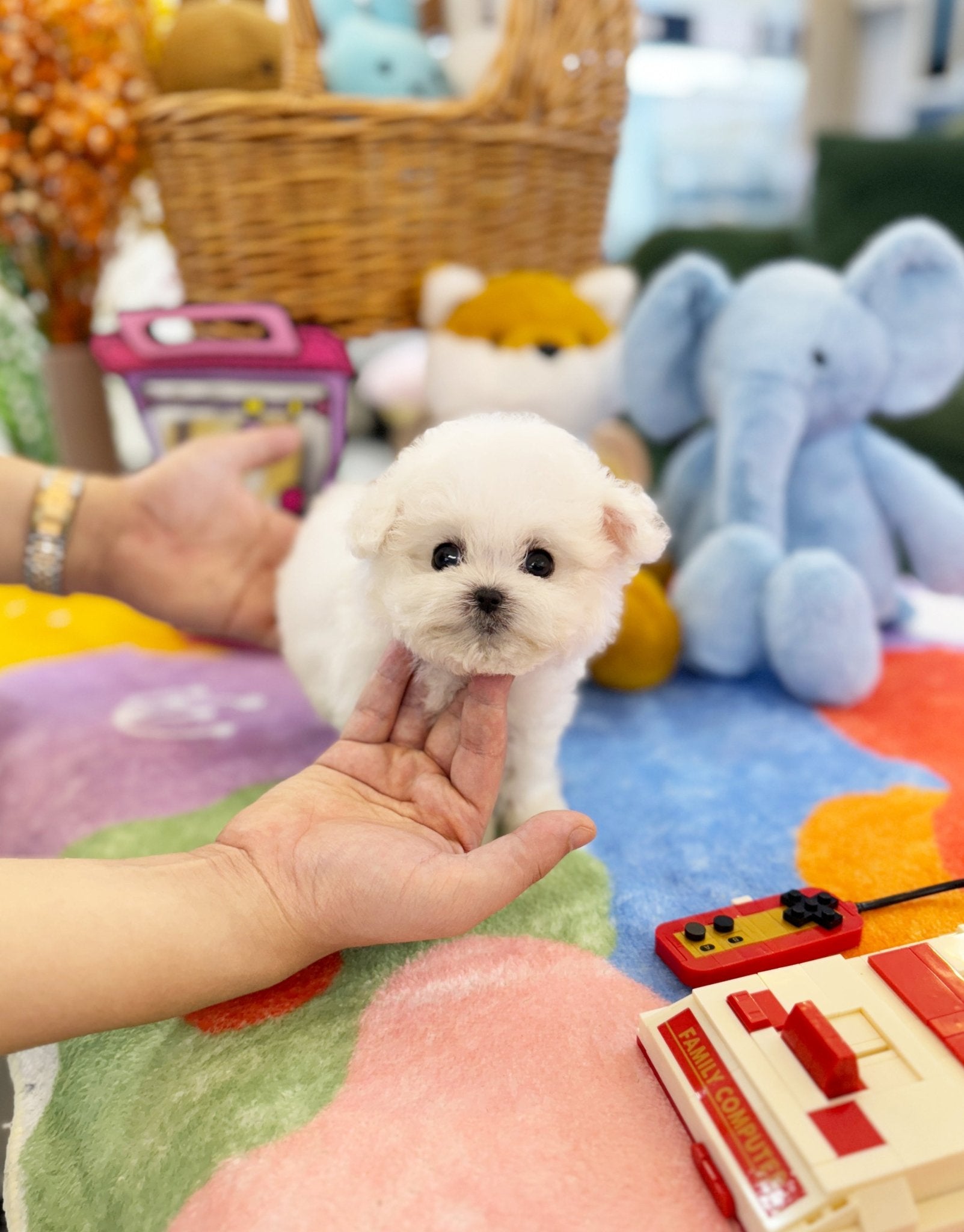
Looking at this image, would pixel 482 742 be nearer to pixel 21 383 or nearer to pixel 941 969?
pixel 941 969

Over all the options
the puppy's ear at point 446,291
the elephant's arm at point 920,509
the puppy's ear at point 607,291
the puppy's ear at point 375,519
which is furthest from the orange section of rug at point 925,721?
the puppy's ear at point 446,291

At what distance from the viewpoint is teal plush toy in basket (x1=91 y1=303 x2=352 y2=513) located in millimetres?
1254

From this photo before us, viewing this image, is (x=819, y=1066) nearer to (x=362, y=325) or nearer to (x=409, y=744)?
(x=409, y=744)

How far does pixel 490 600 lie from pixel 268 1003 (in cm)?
34

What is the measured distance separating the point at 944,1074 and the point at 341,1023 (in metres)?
0.39

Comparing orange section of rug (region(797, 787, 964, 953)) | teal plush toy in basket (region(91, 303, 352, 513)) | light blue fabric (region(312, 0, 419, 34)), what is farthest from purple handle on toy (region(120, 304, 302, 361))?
orange section of rug (region(797, 787, 964, 953))

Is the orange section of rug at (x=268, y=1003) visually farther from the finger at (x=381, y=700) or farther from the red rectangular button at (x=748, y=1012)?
the red rectangular button at (x=748, y=1012)

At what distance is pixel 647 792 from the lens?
0.93m

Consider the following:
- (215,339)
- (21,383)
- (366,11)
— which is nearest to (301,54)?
(366,11)

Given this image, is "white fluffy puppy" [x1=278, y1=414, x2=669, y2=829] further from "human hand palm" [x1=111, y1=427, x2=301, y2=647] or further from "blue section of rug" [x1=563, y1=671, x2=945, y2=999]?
"human hand palm" [x1=111, y1=427, x2=301, y2=647]

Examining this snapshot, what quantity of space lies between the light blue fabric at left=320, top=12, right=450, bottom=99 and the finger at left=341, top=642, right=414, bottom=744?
39.6 inches

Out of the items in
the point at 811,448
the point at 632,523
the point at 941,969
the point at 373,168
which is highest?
the point at 373,168

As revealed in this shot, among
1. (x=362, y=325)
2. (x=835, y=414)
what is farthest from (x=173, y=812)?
(x=835, y=414)

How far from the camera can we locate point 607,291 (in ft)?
4.43
